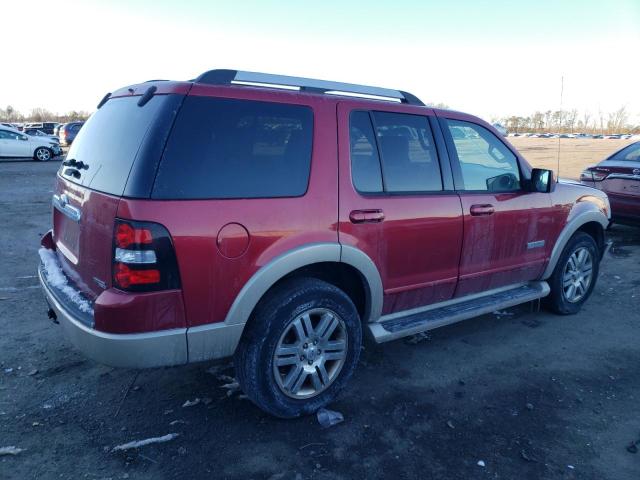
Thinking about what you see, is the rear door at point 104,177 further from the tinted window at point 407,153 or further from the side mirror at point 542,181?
the side mirror at point 542,181

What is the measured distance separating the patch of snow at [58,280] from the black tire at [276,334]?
Result: 2.96ft

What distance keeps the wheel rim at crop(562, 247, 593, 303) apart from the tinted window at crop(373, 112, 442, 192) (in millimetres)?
2127

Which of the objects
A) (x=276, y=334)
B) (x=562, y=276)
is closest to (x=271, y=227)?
(x=276, y=334)

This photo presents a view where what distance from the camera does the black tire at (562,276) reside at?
484cm

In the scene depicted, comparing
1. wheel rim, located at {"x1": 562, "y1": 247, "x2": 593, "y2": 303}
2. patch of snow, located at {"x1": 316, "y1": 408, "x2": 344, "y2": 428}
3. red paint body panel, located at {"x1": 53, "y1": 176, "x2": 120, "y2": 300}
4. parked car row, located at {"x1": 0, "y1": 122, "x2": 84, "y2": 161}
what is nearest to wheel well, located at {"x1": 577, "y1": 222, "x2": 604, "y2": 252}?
wheel rim, located at {"x1": 562, "y1": 247, "x2": 593, "y2": 303}

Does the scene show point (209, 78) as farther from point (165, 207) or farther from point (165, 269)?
point (165, 269)

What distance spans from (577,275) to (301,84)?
11.6ft

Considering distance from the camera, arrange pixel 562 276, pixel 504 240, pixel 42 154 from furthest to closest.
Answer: pixel 42 154 < pixel 562 276 < pixel 504 240

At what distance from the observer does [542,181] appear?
4250 mm

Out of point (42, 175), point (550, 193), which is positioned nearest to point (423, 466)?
point (550, 193)

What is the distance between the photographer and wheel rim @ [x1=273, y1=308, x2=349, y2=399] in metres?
3.06

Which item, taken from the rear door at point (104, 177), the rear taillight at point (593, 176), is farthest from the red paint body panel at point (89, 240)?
the rear taillight at point (593, 176)

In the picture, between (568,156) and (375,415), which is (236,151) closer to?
(375,415)

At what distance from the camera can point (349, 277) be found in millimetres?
3430
